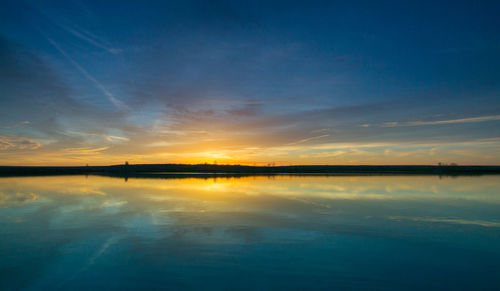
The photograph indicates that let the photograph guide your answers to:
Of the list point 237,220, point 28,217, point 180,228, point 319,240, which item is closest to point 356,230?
point 319,240

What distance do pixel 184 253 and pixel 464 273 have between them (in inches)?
332

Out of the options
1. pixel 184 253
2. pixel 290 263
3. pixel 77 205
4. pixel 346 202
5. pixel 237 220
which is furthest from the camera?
pixel 346 202

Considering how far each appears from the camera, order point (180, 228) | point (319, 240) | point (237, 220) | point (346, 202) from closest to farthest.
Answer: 1. point (319, 240)
2. point (180, 228)
3. point (237, 220)
4. point (346, 202)

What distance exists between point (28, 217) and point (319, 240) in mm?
15010

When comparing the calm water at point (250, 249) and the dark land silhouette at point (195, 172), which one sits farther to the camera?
the dark land silhouette at point (195, 172)

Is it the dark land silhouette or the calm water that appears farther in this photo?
the dark land silhouette

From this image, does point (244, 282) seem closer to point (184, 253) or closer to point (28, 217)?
point (184, 253)

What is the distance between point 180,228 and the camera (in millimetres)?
12812

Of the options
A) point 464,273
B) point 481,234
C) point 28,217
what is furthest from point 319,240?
point 28,217

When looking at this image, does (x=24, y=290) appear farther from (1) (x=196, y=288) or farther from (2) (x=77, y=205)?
(2) (x=77, y=205)

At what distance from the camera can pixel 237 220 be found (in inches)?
576

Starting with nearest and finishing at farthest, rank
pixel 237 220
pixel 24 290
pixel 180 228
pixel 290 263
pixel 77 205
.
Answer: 1. pixel 24 290
2. pixel 290 263
3. pixel 180 228
4. pixel 237 220
5. pixel 77 205

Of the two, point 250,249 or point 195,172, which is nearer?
point 250,249

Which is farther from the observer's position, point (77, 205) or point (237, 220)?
point (77, 205)
